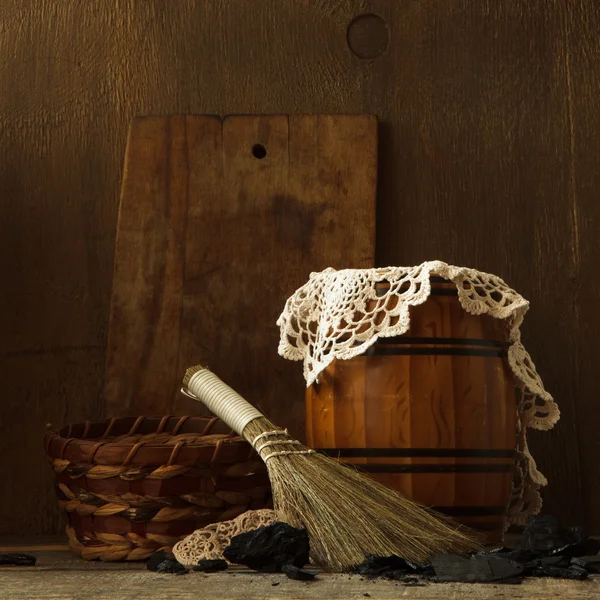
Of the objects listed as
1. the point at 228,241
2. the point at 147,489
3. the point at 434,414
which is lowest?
the point at 147,489

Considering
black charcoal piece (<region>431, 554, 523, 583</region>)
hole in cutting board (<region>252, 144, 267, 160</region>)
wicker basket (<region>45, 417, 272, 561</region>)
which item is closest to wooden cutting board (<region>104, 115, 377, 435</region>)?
hole in cutting board (<region>252, 144, 267, 160</region>)

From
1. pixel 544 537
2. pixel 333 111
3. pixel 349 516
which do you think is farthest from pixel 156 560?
pixel 333 111

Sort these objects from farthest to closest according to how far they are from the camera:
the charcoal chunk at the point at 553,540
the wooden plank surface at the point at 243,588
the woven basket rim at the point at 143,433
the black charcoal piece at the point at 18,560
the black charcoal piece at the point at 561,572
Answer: the woven basket rim at the point at 143,433 < the black charcoal piece at the point at 18,560 < the charcoal chunk at the point at 553,540 < the black charcoal piece at the point at 561,572 < the wooden plank surface at the point at 243,588

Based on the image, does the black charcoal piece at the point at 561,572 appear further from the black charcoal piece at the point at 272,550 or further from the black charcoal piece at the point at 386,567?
the black charcoal piece at the point at 272,550

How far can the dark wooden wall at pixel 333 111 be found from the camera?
190 centimetres

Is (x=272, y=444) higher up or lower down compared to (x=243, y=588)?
higher up

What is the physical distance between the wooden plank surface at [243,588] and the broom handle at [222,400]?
0.27m

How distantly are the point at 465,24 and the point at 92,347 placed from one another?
1102 mm

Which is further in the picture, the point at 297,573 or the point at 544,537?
the point at 544,537

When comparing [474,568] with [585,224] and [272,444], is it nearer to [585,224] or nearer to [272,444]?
[272,444]

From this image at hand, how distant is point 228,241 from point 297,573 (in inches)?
35.6

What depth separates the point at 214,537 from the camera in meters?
1.34

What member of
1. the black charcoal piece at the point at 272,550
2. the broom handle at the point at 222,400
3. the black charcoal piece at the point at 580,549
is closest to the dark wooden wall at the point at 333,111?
the broom handle at the point at 222,400

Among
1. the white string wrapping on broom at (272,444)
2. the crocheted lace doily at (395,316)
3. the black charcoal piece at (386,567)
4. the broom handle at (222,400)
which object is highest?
the crocheted lace doily at (395,316)
